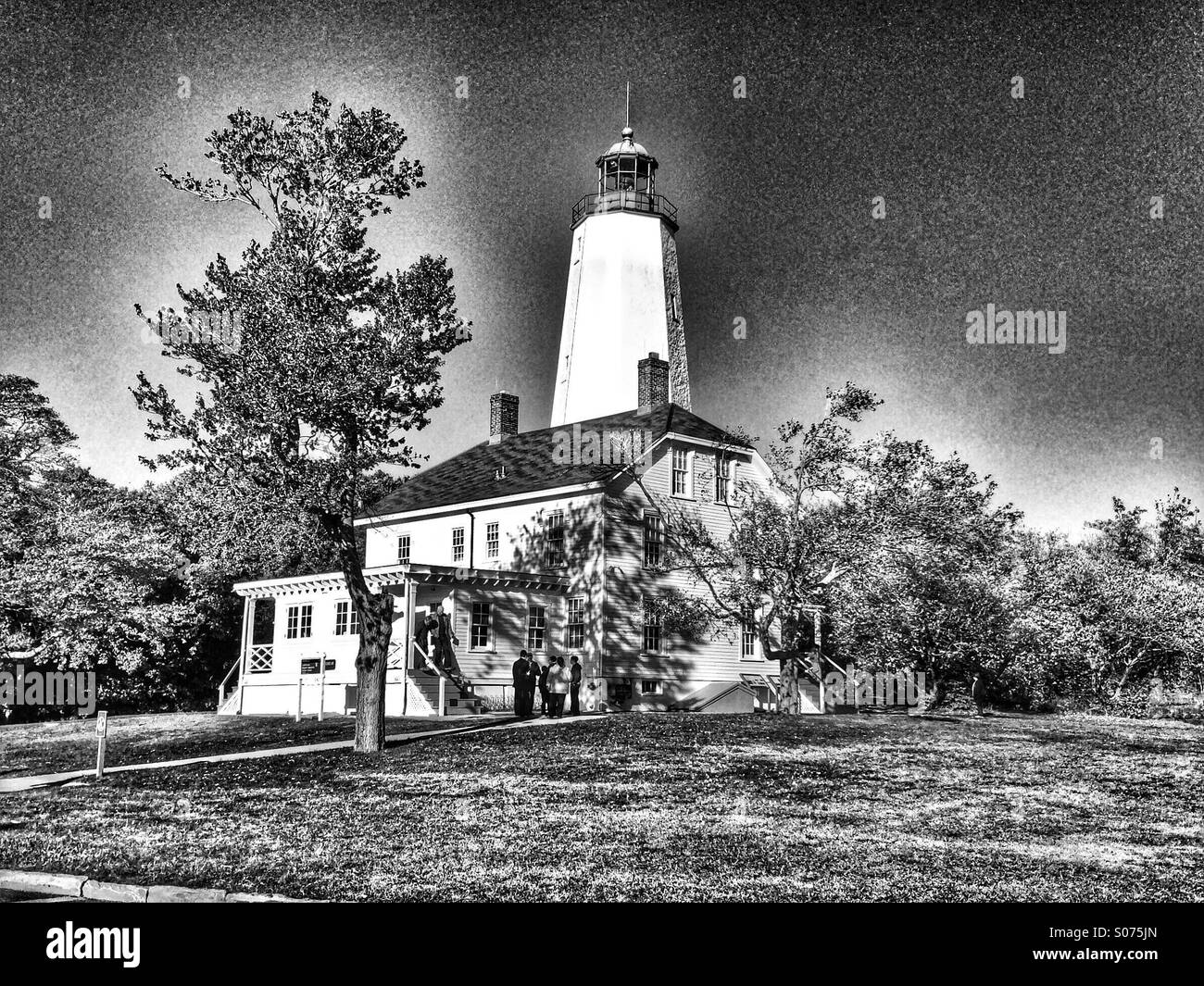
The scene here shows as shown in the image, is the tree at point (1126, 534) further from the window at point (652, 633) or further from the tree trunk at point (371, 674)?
the tree trunk at point (371, 674)

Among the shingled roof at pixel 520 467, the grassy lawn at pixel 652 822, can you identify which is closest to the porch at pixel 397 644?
the shingled roof at pixel 520 467

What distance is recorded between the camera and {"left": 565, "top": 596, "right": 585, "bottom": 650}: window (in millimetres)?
33312

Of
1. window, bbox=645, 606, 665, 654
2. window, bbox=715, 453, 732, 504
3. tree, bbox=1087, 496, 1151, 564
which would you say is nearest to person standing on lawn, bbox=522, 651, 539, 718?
window, bbox=645, 606, 665, 654

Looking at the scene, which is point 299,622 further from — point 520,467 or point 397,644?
point 520,467

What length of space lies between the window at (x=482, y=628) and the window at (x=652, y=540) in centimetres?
519

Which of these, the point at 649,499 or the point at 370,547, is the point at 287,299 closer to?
the point at 649,499

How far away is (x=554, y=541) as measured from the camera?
114ft

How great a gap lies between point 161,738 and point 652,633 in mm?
15005

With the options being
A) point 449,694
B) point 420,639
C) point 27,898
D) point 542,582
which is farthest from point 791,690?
point 27,898

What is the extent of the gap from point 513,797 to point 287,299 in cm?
969

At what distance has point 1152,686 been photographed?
40125 millimetres

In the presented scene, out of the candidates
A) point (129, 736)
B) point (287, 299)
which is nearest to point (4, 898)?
point (287, 299)

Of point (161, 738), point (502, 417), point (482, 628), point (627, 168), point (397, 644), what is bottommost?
point (161, 738)

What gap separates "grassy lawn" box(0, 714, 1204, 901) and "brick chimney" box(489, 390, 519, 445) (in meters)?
24.9
